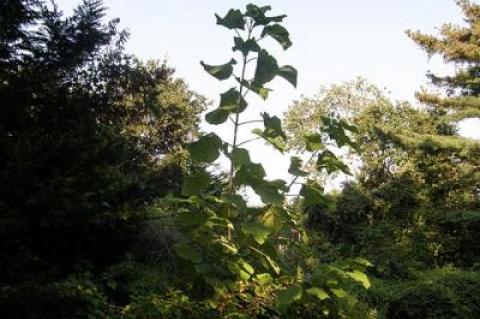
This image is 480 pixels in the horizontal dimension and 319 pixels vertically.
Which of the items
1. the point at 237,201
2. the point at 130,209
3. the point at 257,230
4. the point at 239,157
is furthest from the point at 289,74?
the point at 130,209

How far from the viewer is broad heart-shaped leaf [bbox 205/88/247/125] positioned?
2971mm

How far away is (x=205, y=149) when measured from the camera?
2.87 meters

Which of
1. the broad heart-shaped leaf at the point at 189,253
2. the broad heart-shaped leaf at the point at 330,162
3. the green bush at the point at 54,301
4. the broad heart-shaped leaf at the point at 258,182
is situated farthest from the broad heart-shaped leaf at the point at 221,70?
the green bush at the point at 54,301

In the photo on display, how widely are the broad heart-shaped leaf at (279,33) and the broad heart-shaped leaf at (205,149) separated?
2.58 feet

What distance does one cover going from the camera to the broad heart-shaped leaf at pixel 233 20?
296cm

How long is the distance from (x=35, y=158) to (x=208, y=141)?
1.60 meters

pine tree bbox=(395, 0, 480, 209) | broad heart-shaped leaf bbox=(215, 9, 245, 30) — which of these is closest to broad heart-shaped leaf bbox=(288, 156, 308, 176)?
broad heart-shaped leaf bbox=(215, 9, 245, 30)

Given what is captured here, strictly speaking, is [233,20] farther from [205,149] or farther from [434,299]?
[434,299]

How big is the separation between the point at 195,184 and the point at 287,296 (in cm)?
86

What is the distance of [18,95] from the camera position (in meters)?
4.02

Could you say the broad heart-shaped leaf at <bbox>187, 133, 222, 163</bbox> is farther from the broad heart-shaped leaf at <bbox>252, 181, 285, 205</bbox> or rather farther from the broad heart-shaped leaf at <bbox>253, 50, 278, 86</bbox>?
the broad heart-shaped leaf at <bbox>253, 50, 278, 86</bbox>

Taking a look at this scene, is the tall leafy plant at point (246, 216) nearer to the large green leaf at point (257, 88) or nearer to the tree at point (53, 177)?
the large green leaf at point (257, 88)

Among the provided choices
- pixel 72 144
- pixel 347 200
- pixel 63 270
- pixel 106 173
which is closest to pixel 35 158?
pixel 72 144

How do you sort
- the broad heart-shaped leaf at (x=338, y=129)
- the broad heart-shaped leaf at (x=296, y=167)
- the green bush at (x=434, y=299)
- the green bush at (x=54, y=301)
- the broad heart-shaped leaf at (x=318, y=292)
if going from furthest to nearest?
the green bush at (x=434, y=299) < the broad heart-shaped leaf at (x=338, y=129) < the broad heart-shaped leaf at (x=296, y=167) < the green bush at (x=54, y=301) < the broad heart-shaped leaf at (x=318, y=292)
